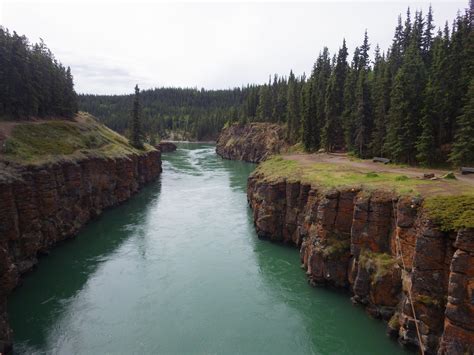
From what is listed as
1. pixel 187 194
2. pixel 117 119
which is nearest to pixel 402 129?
pixel 187 194

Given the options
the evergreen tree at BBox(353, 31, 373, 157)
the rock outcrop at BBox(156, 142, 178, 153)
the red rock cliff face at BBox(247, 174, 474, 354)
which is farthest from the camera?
the rock outcrop at BBox(156, 142, 178, 153)

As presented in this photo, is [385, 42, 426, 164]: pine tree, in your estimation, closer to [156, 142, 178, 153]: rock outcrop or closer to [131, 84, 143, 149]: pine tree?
[131, 84, 143, 149]: pine tree

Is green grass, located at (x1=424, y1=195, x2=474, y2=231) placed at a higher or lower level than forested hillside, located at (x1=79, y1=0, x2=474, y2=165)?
lower

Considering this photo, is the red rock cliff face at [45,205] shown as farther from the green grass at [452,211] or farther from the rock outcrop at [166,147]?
the rock outcrop at [166,147]

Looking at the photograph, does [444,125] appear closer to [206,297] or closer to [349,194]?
[349,194]

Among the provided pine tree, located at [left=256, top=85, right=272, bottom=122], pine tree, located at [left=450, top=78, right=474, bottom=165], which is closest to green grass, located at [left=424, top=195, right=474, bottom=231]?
pine tree, located at [left=450, top=78, right=474, bottom=165]

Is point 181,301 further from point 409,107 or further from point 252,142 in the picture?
point 252,142

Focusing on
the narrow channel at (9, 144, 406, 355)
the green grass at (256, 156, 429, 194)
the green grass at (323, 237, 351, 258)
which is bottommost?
the narrow channel at (9, 144, 406, 355)
